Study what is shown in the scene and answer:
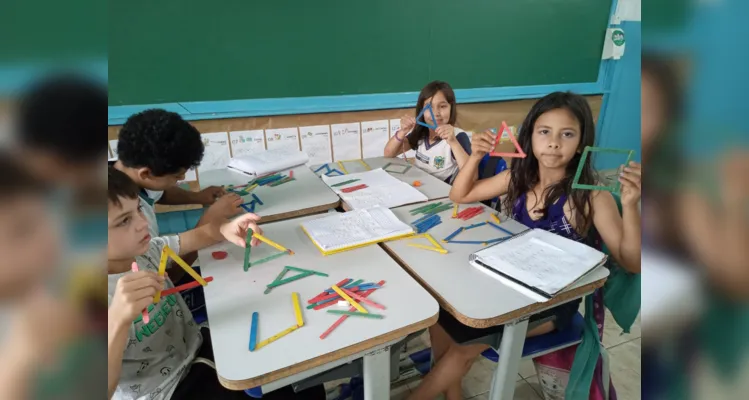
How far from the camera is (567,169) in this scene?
62.9 inches

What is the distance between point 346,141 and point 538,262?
202 cm

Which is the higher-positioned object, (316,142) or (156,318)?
(316,142)

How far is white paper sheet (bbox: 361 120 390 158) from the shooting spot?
9.99 feet

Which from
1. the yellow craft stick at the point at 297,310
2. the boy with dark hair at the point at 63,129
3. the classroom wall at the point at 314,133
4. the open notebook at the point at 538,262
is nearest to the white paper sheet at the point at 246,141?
the classroom wall at the point at 314,133

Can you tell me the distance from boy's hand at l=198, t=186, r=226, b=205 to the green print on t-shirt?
757 mm

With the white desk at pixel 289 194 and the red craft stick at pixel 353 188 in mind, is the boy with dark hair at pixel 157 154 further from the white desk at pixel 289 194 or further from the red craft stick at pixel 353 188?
the red craft stick at pixel 353 188

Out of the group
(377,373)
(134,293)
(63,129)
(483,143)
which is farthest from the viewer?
(483,143)

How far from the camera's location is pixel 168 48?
2.47 meters

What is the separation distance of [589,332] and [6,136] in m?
1.52

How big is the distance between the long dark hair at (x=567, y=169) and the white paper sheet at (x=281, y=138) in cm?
162

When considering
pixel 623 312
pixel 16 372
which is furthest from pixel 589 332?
pixel 16 372

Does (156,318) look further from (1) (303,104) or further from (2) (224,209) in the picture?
(1) (303,104)

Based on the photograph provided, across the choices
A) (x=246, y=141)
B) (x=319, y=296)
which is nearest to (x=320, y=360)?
(x=319, y=296)

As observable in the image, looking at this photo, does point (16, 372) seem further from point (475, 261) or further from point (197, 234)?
point (197, 234)
